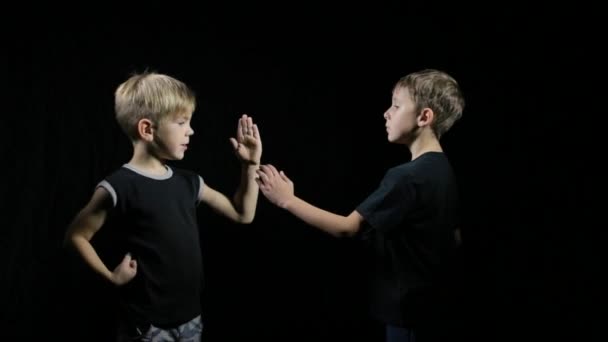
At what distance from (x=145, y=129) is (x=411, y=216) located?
30.7 inches

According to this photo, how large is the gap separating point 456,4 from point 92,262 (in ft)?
5.14

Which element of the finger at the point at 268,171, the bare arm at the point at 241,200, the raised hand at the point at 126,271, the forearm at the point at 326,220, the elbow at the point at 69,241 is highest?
the finger at the point at 268,171

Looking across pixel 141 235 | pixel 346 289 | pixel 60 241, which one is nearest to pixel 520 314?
pixel 346 289

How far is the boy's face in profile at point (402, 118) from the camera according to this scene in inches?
61.1

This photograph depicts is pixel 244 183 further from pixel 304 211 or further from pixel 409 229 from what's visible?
pixel 409 229

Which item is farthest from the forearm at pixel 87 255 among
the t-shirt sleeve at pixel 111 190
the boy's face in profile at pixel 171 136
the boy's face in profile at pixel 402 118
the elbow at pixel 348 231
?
the boy's face in profile at pixel 402 118

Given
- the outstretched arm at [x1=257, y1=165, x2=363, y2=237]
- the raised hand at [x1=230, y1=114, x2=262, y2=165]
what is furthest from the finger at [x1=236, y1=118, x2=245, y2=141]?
the outstretched arm at [x1=257, y1=165, x2=363, y2=237]

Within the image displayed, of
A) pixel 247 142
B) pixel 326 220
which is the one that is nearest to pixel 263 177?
pixel 247 142

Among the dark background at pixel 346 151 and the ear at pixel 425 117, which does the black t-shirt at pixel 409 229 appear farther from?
the dark background at pixel 346 151

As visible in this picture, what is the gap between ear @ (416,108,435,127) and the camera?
60.7 inches

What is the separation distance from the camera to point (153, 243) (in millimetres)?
1386

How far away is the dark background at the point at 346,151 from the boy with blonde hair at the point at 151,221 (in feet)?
1.28

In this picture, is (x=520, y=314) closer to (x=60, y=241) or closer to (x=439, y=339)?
(x=439, y=339)

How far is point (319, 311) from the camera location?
6.74ft
